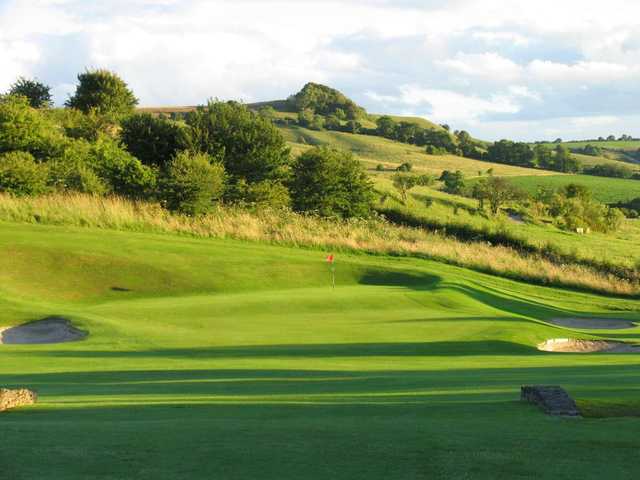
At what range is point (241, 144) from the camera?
162ft

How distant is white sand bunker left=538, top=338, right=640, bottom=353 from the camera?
63.3ft

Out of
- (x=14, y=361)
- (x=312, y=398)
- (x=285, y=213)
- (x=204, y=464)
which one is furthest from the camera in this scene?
(x=285, y=213)

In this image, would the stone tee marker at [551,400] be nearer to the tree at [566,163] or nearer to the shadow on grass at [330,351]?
the shadow on grass at [330,351]

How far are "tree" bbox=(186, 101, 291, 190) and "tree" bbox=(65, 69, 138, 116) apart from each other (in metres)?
21.4

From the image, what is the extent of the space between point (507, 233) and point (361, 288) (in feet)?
67.8

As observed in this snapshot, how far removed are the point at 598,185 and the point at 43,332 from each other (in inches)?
3969

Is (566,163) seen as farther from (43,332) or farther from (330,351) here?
(330,351)

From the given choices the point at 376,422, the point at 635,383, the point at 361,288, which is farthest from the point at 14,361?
the point at 361,288

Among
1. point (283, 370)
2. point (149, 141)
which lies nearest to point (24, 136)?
point (149, 141)

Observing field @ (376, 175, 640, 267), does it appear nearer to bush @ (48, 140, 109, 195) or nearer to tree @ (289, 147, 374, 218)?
tree @ (289, 147, 374, 218)

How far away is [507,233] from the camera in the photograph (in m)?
45.2

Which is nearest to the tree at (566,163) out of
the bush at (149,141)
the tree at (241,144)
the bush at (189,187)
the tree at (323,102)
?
the tree at (323,102)

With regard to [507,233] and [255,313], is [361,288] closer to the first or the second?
[255,313]

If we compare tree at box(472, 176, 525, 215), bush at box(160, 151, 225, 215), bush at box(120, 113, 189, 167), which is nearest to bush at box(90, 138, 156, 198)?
bush at box(160, 151, 225, 215)
